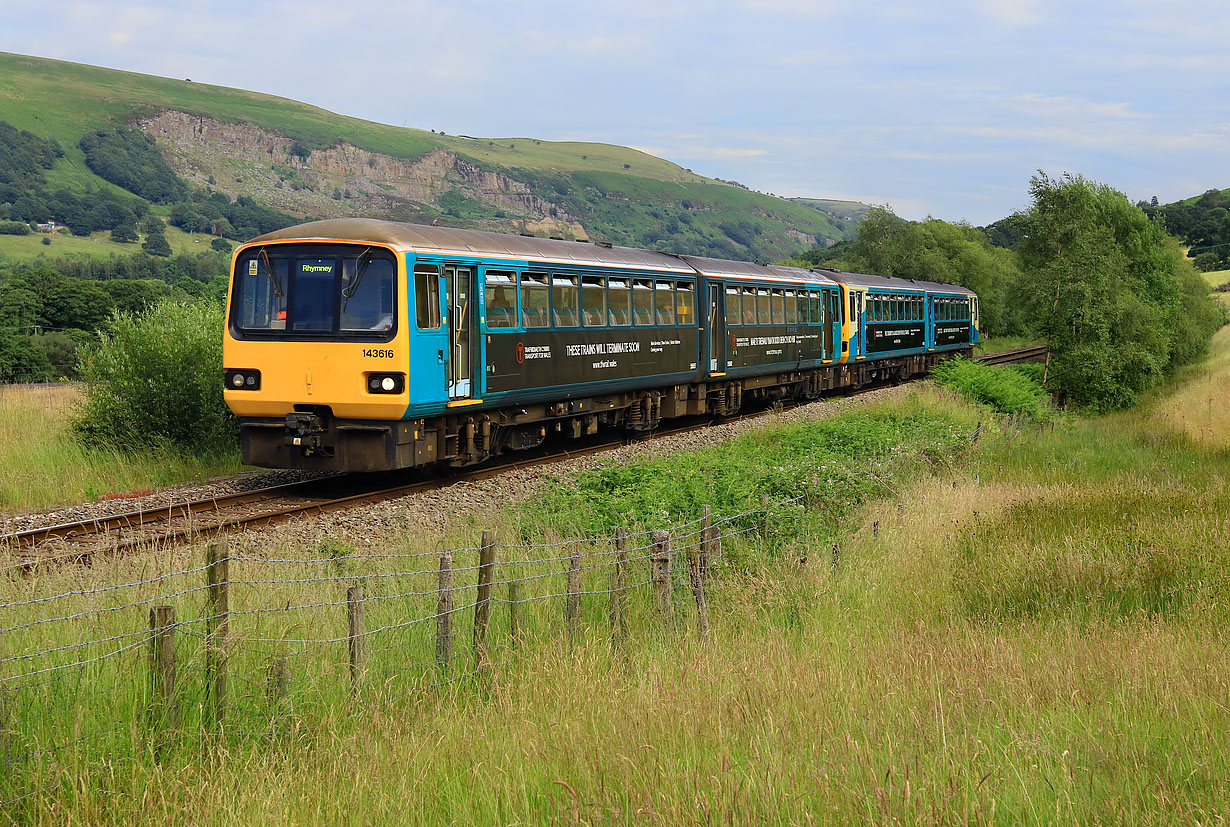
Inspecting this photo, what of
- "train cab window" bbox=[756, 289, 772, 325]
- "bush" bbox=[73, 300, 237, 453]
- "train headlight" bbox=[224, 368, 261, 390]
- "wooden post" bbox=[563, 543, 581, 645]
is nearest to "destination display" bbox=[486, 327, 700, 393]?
"train headlight" bbox=[224, 368, 261, 390]

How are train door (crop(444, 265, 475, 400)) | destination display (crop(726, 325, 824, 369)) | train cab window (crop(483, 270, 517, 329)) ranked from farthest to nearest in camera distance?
1. destination display (crop(726, 325, 824, 369))
2. train cab window (crop(483, 270, 517, 329))
3. train door (crop(444, 265, 475, 400))

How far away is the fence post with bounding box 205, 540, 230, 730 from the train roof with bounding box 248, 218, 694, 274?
7199 millimetres

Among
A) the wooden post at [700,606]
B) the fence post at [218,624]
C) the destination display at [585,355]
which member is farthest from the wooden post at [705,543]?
the destination display at [585,355]

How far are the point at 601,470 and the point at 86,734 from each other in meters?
9.27

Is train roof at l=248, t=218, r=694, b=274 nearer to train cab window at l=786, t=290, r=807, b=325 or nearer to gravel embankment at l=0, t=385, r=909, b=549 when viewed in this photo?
gravel embankment at l=0, t=385, r=909, b=549

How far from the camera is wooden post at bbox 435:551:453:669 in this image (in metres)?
6.21

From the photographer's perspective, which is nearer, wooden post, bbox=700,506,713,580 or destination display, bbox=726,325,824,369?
wooden post, bbox=700,506,713,580

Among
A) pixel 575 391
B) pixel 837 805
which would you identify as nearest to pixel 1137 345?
pixel 575 391

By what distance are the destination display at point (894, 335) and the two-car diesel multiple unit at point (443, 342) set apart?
11834 millimetres

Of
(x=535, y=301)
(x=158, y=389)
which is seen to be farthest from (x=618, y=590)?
(x=158, y=389)

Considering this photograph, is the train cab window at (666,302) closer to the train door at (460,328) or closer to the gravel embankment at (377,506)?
the gravel embankment at (377,506)

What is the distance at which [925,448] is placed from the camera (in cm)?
1677

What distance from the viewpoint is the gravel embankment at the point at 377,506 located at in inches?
431

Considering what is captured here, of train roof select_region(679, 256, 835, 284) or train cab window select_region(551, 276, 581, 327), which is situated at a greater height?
train roof select_region(679, 256, 835, 284)
